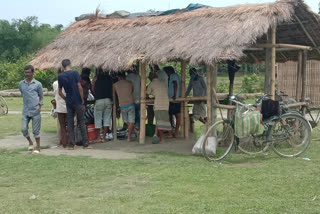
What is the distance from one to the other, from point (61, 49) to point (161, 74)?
9.41 feet

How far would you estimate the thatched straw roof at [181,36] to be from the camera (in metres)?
9.47

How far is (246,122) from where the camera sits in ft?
28.8

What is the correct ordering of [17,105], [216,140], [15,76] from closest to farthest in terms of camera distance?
1. [216,140]
2. [17,105]
3. [15,76]

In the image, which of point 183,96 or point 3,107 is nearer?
point 183,96

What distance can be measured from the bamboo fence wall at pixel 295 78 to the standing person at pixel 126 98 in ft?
35.7

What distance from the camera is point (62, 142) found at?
11148 millimetres

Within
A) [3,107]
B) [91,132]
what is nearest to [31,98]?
[91,132]

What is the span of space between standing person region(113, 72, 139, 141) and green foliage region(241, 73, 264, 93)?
49.4 feet

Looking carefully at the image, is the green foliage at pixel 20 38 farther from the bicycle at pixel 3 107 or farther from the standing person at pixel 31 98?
the standing person at pixel 31 98

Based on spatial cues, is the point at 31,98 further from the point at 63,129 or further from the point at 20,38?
the point at 20,38

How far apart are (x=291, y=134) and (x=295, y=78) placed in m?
12.7

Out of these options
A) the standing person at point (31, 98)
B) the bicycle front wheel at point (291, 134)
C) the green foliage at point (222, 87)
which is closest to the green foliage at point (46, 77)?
the green foliage at point (222, 87)

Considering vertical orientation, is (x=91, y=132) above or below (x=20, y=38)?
below

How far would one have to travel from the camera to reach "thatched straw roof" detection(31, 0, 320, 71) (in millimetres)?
9469
